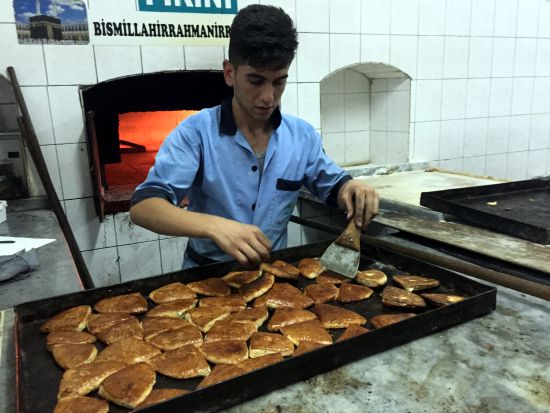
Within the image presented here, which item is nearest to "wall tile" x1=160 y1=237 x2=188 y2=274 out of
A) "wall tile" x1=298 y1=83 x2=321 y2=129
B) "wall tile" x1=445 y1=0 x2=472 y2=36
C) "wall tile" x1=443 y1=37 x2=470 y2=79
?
"wall tile" x1=298 y1=83 x2=321 y2=129

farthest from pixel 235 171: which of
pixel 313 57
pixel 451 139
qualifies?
pixel 451 139

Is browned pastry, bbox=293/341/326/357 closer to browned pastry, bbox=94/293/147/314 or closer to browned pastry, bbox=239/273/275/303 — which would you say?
browned pastry, bbox=239/273/275/303

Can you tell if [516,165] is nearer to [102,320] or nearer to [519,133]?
[519,133]

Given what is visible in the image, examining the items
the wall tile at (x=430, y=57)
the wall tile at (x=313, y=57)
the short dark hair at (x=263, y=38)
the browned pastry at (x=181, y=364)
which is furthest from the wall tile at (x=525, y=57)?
the browned pastry at (x=181, y=364)

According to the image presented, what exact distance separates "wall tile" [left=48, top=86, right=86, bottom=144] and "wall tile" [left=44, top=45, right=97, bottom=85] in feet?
0.16

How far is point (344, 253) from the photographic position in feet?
5.34

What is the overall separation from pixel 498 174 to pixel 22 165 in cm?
405

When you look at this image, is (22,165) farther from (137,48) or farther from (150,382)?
(150,382)

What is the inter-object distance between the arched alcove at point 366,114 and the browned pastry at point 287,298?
240 cm

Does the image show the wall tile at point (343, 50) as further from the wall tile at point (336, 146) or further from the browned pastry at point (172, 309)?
the browned pastry at point (172, 309)

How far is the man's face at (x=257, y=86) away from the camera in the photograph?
1.64 m

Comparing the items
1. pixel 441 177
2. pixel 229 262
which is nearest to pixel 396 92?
pixel 441 177

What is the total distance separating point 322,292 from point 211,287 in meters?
0.38

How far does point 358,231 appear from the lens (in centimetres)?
165
